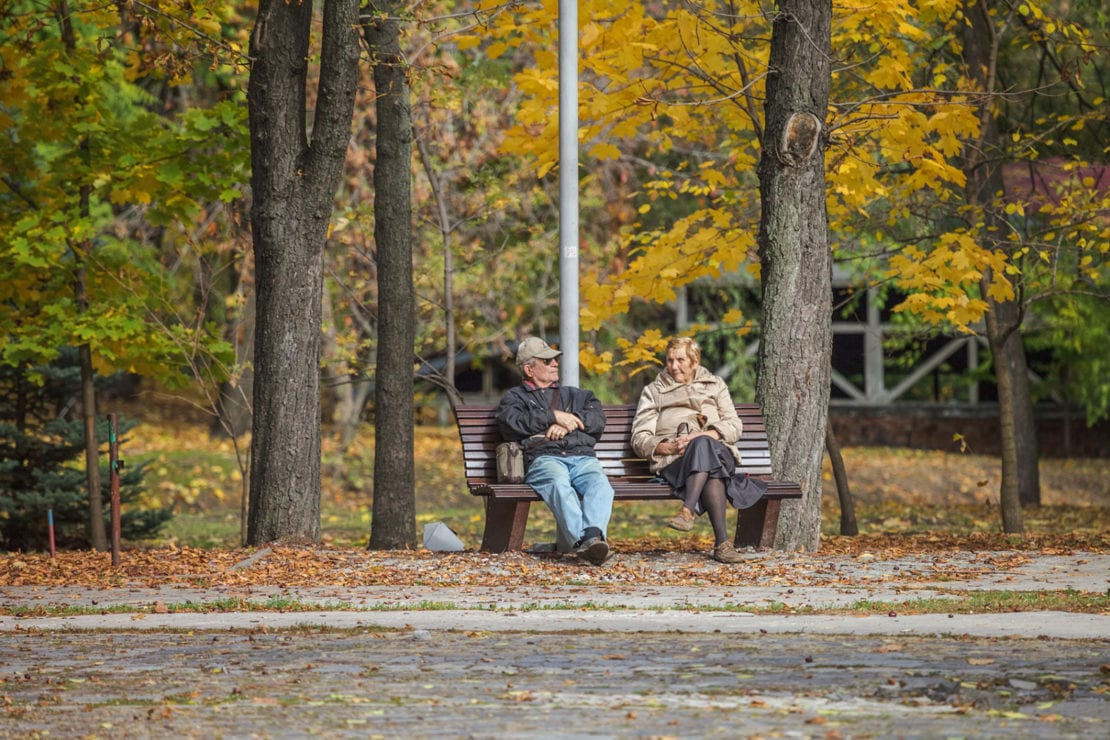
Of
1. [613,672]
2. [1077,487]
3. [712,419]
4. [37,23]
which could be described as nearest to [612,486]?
[712,419]

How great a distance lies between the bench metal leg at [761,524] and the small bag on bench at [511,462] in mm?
1512

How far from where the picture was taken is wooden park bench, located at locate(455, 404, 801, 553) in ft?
39.0

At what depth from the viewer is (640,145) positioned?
28.5 meters

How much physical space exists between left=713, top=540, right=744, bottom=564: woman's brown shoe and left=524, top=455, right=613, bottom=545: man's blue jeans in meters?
0.70

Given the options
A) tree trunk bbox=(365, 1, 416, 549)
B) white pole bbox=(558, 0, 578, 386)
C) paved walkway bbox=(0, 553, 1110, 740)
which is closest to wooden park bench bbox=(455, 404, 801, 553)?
white pole bbox=(558, 0, 578, 386)

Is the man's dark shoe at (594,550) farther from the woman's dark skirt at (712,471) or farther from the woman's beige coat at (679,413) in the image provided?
the woman's beige coat at (679,413)

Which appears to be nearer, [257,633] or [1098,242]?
[257,633]

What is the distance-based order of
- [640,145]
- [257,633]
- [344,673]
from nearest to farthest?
1. [344,673]
2. [257,633]
3. [640,145]

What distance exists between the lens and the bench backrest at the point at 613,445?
12.0m

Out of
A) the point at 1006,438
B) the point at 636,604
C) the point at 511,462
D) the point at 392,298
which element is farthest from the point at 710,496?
the point at 1006,438

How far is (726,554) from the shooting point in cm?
1127

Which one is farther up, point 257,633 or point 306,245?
point 306,245

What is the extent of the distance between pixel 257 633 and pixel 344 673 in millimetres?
1420

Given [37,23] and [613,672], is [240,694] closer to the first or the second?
[613,672]
